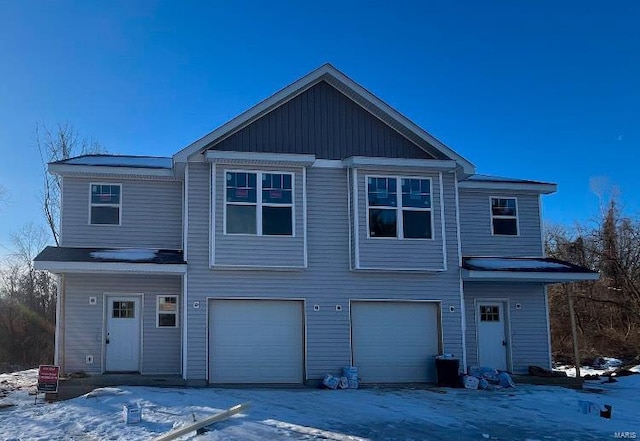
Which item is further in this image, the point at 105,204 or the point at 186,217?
the point at 105,204

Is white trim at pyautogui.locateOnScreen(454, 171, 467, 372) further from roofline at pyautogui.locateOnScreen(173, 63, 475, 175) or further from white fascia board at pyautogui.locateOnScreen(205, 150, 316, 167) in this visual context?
white fascia board at pyautogui.locateOnScreen(205, 150, 316, 167)

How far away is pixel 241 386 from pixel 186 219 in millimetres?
4214

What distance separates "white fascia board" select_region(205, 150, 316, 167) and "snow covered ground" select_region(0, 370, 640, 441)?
5342 mm

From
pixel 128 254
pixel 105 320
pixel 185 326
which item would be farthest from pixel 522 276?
pixel 105 320

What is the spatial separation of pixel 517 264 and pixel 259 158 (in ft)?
25.2

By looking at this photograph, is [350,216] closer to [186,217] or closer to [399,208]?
[399,208]

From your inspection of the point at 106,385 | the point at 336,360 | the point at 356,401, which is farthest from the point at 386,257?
the point at 106,385

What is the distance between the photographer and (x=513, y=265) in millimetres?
17000

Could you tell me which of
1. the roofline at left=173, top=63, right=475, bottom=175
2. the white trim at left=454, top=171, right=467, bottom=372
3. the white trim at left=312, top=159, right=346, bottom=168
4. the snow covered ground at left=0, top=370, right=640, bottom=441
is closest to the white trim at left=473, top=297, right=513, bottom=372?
the white trim at left=454, top=171, right=467, bottom=372

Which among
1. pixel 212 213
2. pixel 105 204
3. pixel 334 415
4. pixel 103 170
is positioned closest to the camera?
pixel 334 415

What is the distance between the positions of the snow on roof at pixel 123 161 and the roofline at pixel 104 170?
0.50 feet

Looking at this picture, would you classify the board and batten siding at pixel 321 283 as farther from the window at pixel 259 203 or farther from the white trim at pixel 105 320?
the white trim at pixel 105 320

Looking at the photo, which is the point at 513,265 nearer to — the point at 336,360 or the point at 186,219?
the point at 336,360

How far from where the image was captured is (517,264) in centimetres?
1716
